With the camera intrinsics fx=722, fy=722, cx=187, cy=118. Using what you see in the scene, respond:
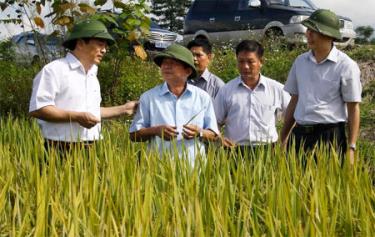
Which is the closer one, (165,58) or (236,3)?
(165,58)

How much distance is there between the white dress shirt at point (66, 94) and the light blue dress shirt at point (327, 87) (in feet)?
3.33

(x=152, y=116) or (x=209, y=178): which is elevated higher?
(x=152, y=116)

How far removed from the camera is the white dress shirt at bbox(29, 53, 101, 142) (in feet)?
10.0

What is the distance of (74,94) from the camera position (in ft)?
10.3

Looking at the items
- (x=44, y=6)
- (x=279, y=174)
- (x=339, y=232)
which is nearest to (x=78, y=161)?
(x=279, y=174)

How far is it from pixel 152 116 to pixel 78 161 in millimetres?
602

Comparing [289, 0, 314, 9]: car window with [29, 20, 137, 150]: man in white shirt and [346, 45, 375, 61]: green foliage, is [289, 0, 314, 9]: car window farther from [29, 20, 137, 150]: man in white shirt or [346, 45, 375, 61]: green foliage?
[29, 20, 137, 150]: man in white shirt

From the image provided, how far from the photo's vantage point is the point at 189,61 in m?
3.06

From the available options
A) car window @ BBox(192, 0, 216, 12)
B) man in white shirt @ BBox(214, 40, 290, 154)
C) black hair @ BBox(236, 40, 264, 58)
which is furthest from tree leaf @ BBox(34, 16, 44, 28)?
car window @ BBox(192, 0, 216, 12)

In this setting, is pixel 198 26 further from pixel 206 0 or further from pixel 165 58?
pixel 165 58

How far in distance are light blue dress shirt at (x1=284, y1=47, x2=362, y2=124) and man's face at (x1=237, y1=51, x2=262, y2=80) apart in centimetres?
22

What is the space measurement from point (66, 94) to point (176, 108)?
19.0 inches

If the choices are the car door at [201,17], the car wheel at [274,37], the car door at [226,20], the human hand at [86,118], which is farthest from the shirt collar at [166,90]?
the car door at [201,17]

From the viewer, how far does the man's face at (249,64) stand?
3465 mm
